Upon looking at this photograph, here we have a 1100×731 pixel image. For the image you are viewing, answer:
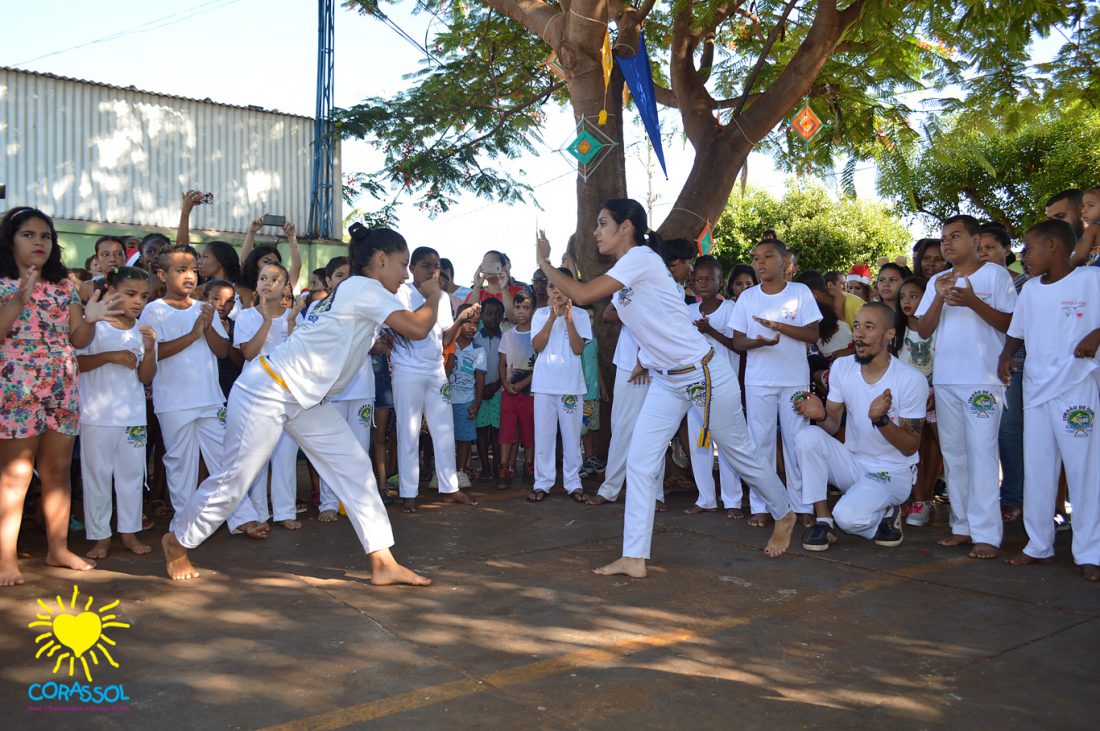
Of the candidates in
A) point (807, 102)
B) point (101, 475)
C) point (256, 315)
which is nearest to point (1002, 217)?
point (807, 102)

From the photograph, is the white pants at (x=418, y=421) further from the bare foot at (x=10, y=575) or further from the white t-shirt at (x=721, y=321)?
the bare foot at (x=10, y=575)

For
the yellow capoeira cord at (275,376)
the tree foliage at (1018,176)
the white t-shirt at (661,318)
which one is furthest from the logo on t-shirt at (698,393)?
the tree foliage at (1018,176)

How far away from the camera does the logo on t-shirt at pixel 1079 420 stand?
17.2 feet

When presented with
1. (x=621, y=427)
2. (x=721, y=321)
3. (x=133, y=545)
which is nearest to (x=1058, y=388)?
(x=721, y=321)

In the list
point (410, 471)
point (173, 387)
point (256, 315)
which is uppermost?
point (256, 315)

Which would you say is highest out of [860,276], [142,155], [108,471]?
[142,155]

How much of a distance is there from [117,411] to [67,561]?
2.97ft

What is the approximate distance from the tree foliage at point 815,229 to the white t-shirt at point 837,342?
1791 cm

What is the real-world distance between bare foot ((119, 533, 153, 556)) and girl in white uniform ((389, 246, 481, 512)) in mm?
1963

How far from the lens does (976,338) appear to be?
575cm

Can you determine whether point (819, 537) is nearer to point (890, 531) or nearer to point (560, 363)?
point (890, 531)

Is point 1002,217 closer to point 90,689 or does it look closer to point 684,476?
point 684,476

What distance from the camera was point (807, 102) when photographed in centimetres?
1009

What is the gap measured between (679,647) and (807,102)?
302 inches
